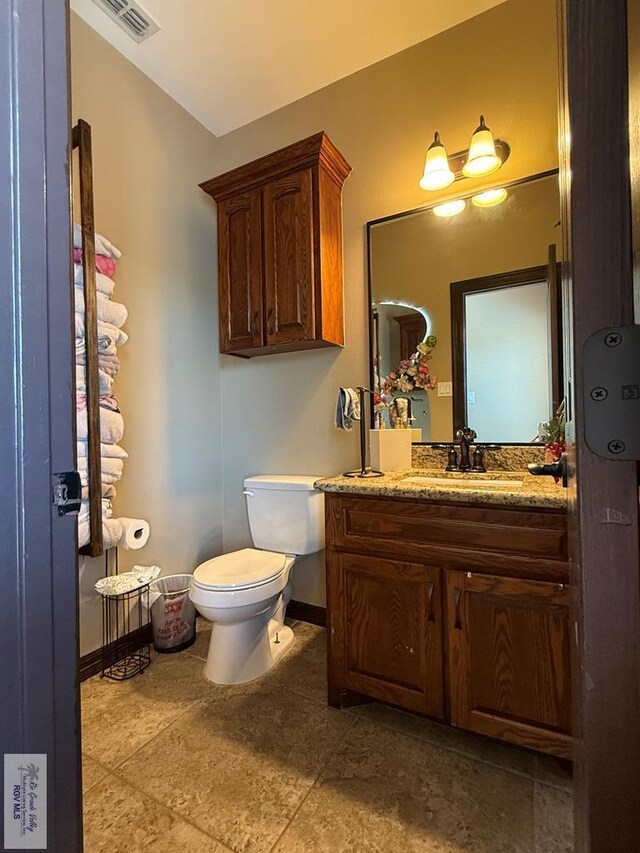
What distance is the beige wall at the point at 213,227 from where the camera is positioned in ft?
5.93

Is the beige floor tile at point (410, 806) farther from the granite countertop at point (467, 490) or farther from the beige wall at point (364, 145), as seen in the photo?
the beige wall at point (364, 145)

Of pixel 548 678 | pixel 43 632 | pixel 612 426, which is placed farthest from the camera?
pixel 548 678

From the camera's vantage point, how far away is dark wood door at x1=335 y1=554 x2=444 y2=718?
4.45 feet

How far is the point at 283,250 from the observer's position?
2035mm

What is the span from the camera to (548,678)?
119 centimetres

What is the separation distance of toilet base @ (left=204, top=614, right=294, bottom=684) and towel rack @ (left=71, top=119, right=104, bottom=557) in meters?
0.65

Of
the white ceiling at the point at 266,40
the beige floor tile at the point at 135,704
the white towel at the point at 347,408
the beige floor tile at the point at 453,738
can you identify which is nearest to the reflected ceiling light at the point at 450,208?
the white ceiling at the point at 266,40

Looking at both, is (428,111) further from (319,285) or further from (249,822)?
(249,822)

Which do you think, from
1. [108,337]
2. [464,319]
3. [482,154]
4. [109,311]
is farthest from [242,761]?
[482,154]

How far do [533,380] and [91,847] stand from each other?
2.14m

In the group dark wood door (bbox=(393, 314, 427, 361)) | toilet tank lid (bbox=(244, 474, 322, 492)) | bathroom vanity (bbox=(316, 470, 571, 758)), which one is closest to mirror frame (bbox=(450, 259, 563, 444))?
dark wood door (bbox=(393, 314, 427, 361))

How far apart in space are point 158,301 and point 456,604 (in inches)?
81.2

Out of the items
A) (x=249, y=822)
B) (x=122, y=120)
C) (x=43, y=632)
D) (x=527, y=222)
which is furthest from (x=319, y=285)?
(x=249, y=822)

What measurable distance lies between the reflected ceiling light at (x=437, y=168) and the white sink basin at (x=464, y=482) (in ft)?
4.54
